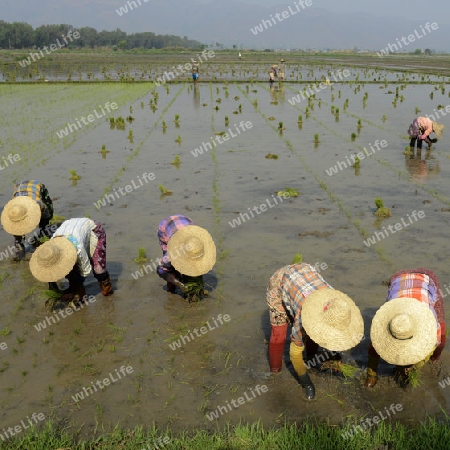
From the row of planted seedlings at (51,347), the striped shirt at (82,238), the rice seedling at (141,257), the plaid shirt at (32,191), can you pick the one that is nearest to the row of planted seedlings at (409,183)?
the rice seedling at (141,257)

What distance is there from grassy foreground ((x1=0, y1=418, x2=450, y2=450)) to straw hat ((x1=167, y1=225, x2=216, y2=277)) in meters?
1.79

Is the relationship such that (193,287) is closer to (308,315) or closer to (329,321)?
(308,315)

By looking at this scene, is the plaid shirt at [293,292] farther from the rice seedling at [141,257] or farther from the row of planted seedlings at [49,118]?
the row of planted seedlings at [49,118]

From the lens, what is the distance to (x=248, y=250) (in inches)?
294

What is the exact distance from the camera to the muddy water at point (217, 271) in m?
4.40

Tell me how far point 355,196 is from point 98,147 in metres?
7.81

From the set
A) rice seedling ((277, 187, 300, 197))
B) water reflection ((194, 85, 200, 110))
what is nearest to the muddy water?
rice seedling ((277, 187, 300, 197))

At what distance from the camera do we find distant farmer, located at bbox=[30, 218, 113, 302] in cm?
506

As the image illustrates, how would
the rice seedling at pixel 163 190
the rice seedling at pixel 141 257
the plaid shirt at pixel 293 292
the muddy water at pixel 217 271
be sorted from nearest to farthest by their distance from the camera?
the plaid shirt at pixel 293 292 → the muddy water at pixel 217 271 → the rice seedling at pixel 141 257 → the rice seedling at pixel 163 190

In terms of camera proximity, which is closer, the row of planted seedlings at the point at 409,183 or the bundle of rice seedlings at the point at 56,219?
the bundle of rice seedlings at the point at 56,219

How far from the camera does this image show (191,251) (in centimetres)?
524

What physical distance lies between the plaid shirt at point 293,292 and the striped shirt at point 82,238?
7.22 ft

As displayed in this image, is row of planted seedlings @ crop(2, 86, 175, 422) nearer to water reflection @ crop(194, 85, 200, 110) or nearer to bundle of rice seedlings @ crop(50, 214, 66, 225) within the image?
bundle of rice seedlings @ crop(50, 214, 66, 225)

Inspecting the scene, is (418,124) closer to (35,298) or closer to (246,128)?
(246,128)
